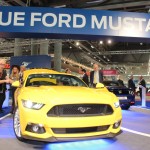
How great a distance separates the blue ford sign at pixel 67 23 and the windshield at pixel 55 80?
10.4 feet

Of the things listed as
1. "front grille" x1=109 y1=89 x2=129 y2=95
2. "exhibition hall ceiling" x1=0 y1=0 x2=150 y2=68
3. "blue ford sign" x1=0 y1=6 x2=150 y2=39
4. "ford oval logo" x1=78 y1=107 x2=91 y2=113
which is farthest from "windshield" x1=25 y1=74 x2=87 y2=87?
"front grille" x1=109 y1=89 x2=129 y2=95

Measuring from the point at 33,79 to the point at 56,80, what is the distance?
1.64ft

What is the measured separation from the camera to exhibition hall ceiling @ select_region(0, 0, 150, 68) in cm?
1398

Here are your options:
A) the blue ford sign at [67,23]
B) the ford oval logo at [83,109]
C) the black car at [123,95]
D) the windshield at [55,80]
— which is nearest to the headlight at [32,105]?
the ford oval logo at [83,109]

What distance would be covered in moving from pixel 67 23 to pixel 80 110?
5.28m

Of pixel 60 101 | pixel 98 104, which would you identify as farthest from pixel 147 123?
pixel 60 101

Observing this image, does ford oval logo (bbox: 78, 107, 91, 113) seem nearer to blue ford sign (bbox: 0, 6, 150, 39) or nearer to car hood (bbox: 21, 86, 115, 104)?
car hood (bbox: 21, 86, 115, 104)

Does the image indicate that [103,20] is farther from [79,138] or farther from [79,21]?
[79,138]

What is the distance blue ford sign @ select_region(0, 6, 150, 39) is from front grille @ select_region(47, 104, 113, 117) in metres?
5.02

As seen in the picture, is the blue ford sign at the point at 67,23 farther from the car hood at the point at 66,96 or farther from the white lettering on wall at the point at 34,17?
the car hood at the point at 66,96

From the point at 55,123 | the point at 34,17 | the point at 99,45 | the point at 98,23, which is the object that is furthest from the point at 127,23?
the point at 99,45

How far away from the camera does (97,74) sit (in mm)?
8273

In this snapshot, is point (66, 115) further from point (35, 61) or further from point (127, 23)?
point (35, 61)

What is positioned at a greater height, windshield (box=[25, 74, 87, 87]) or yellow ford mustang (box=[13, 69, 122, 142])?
windshield (box=[25, 74, 87, 87])
